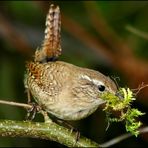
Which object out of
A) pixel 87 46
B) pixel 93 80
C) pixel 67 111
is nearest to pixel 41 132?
pixel 67 111

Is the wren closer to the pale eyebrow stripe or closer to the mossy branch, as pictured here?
the pale eyebrow stripe

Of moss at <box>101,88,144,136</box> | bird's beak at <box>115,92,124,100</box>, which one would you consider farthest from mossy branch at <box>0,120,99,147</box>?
bird's beak at <box>115,92,124,100</box>

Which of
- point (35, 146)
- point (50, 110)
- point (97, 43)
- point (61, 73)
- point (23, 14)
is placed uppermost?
point (23, 14)

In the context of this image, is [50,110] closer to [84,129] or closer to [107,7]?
[84,129]

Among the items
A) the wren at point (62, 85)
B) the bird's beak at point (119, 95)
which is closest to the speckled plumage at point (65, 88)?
the wren at point (62, 85)

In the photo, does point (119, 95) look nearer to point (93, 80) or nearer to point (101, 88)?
point (101, 88)

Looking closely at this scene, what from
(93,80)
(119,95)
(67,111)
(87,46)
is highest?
(87,46)

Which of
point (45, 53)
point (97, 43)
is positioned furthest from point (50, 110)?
point (97, 43)
